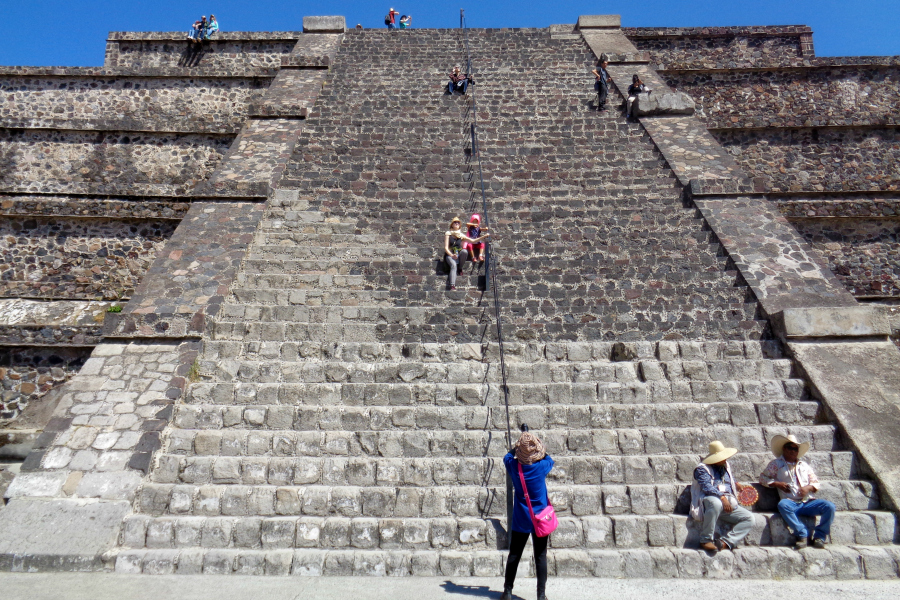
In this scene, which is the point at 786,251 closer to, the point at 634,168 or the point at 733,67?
the point at 634,168

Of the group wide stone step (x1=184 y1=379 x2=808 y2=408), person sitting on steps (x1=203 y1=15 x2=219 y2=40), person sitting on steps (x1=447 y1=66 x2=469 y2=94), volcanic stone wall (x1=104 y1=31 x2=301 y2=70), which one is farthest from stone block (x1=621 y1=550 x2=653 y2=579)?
person sitting on steps (x1=203 y1=15 x2=219 y2=40)

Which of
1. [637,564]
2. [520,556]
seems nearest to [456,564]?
[520,556]

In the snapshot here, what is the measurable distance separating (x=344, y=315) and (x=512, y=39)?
979 centimetres

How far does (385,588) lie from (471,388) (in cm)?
223

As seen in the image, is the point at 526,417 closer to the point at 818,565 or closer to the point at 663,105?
the point at 818,565

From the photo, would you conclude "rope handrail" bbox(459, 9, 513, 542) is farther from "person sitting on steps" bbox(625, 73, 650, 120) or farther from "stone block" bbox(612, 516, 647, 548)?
"person sitting on steps" bbox(625, 73, 650, 120)

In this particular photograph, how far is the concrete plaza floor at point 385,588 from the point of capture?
4.12 m

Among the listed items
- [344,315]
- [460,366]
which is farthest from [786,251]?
[344,315]

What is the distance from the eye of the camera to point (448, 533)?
4.77 m

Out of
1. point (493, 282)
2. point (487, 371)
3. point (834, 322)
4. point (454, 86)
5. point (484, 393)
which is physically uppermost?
point (454, 86)

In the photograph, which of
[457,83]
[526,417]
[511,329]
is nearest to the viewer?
[526,417]

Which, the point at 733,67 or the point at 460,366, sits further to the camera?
the point at 733,67

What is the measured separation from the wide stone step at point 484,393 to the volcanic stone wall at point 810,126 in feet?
16.8

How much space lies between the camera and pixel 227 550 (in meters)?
4.68
